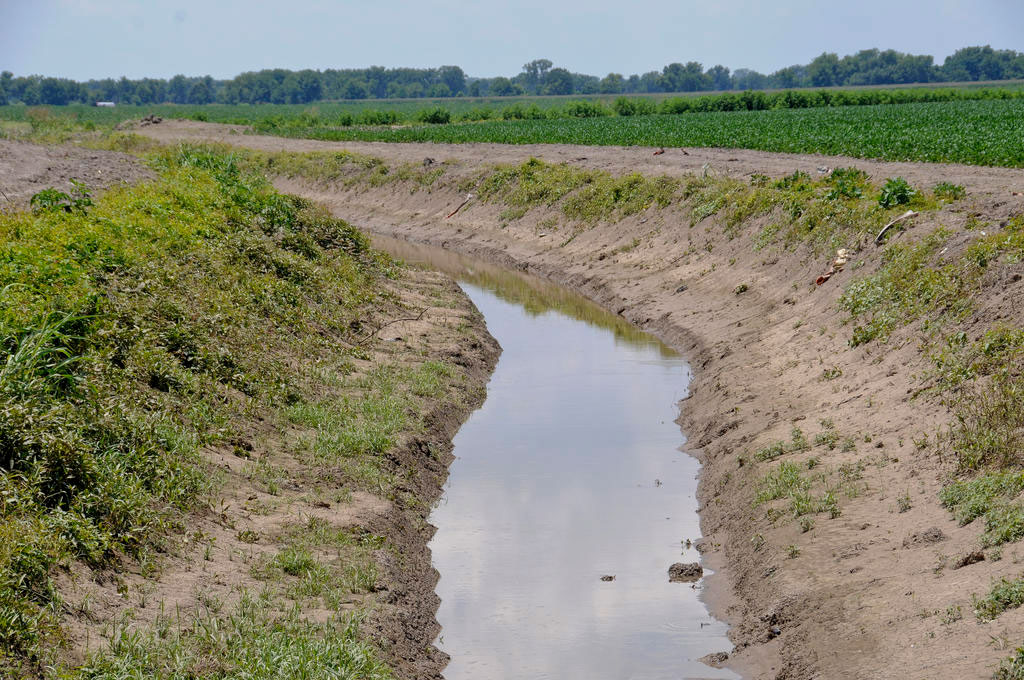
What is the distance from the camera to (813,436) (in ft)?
42.2

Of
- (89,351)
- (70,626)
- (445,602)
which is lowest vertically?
(445,602)

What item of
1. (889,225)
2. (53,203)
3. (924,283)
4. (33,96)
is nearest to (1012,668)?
(924,283)

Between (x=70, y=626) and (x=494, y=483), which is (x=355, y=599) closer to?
(x=70, y=626)

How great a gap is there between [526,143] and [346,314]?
108 ft

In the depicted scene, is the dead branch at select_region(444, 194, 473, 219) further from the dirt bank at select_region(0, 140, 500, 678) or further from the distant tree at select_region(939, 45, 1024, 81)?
the distant tree at select_region(939, 45, 1024, 81)

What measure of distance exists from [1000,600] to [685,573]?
3.52 m

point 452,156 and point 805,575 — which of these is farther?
point 452,156

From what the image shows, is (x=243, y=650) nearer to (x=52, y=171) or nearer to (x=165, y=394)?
(x=165, y=394)

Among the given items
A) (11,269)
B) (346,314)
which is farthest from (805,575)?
(346,314)

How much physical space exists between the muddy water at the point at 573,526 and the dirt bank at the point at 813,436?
481 mm

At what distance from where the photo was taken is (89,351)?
11195 millimetres

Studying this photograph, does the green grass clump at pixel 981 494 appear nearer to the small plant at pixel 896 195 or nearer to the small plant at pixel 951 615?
the small plant at pixel 951 615

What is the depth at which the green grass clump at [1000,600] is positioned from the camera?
767 centimetres

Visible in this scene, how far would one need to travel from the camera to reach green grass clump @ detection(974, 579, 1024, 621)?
7.67 meters
